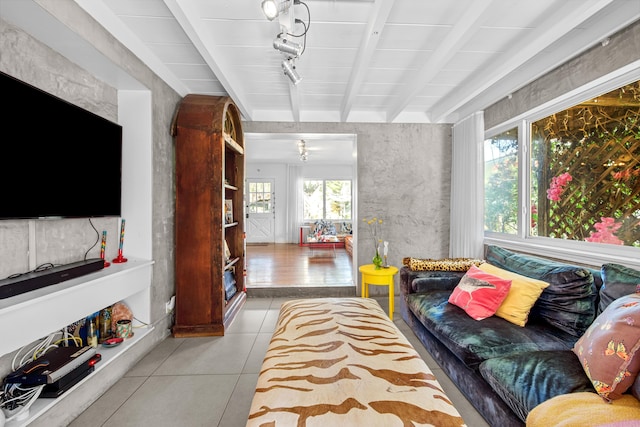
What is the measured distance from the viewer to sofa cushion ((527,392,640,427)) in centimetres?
98

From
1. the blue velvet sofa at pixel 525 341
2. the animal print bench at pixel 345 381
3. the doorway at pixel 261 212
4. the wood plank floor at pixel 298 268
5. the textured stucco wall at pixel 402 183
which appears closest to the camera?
the animal print bench at pixel 345 381

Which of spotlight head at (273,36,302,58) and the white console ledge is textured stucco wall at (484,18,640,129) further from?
the white console ledge

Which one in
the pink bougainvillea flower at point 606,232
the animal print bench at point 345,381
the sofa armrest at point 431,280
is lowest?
the animal print bench at point 345,381

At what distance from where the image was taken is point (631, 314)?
1158 millimetres

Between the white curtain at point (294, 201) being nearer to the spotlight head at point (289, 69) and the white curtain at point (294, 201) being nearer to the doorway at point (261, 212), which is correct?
the doorway at point (261, 212)

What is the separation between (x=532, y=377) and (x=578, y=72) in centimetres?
228

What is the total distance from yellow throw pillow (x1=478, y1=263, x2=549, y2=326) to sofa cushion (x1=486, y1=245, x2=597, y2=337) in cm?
6

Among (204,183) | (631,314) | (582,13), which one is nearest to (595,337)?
(631,314)

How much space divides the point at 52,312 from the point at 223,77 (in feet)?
6.79

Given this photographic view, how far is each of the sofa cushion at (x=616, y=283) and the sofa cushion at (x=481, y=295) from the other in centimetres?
47

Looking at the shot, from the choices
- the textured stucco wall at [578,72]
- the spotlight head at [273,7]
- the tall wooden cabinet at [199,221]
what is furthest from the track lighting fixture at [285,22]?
the textured stucco wall at [578,72]

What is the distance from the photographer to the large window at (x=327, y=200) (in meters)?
8.51

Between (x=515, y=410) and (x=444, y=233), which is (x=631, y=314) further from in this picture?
(x=444, y=233)

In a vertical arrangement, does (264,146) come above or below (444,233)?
above
